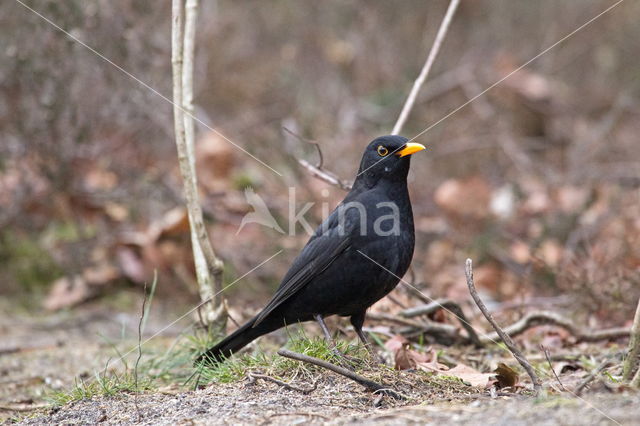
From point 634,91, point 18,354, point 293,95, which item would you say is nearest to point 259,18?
point 293,95

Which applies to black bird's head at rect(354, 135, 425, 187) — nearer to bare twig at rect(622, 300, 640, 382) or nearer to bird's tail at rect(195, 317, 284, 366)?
bird's tail at rect(195, 317, 284, 366)

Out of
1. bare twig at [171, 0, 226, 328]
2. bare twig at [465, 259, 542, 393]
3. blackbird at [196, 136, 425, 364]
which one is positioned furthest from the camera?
bare twig at [171, 0, 226, 328]

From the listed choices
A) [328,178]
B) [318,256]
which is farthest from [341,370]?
[328,178]

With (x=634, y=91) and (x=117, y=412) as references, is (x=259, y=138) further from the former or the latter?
(x=634, y=91)

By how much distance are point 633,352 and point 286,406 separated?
139 centimetres

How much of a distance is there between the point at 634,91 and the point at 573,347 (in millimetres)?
6407

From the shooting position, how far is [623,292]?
4.95m

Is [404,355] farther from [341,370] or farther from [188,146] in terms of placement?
[188,146]

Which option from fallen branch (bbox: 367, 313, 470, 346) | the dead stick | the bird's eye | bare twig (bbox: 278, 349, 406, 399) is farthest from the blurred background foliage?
bare twig (bbox: 278, 349, 406, 399)

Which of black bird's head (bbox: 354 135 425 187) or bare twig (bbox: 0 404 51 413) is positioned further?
black bird's head (bbox: 354 135 425 187)

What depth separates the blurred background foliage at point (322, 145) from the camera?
621cm

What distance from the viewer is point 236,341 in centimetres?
423

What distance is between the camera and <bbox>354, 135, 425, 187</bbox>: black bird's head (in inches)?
172

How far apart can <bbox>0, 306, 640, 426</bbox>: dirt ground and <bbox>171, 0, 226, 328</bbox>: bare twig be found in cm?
58
